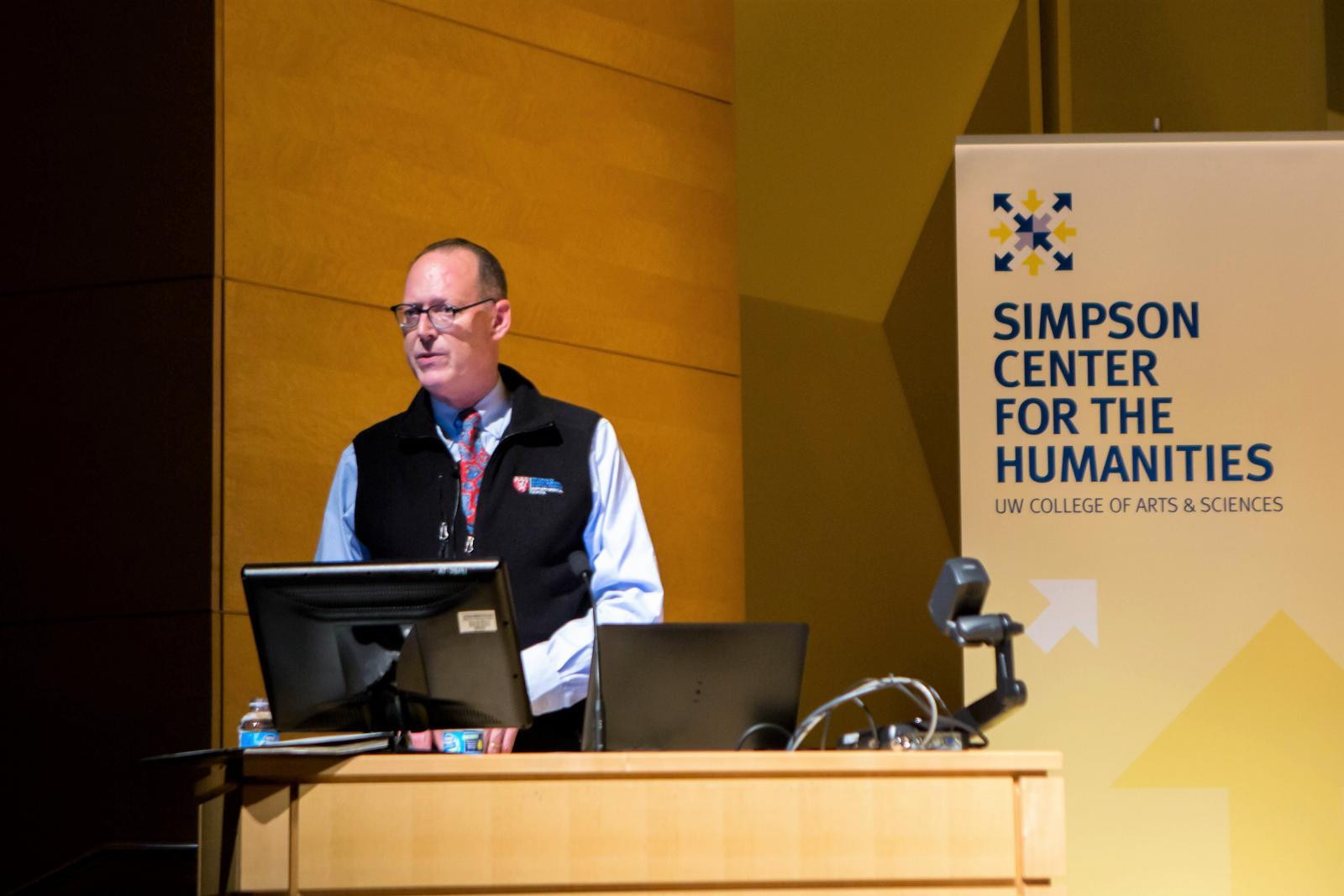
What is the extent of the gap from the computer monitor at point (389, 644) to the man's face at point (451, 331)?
889 millimetres

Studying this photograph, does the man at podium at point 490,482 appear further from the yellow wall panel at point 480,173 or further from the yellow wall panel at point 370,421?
the yellow wall panel at point 480,173

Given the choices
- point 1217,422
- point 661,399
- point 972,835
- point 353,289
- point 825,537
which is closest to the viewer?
point 972,835

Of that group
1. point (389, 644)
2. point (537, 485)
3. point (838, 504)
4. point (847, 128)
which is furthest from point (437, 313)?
point (847, 128)

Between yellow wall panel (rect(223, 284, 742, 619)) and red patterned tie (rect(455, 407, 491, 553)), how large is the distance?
975 mm

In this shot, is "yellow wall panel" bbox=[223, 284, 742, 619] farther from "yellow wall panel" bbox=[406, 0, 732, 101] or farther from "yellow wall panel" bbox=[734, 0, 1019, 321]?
"yellow wall panel" bbox=[406, 0, 732, 101]

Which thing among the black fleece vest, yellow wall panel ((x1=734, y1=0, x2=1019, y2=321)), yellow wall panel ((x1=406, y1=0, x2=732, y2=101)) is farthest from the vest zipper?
yellow wall panel ((x1=734, y1=0, x2=1019, y2=321))

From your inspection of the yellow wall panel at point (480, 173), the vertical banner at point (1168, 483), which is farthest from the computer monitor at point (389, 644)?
the vertical banner at point (1168, 483)

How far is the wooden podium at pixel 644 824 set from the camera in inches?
74.6

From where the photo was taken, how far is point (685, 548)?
4668 mm

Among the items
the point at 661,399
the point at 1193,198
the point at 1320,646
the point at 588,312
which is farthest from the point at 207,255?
the point at 1320,646

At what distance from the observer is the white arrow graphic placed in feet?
14.3

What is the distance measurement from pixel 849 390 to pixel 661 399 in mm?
950

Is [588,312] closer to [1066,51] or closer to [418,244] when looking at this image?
[418,244]

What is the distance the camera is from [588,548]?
3023 millimetres
